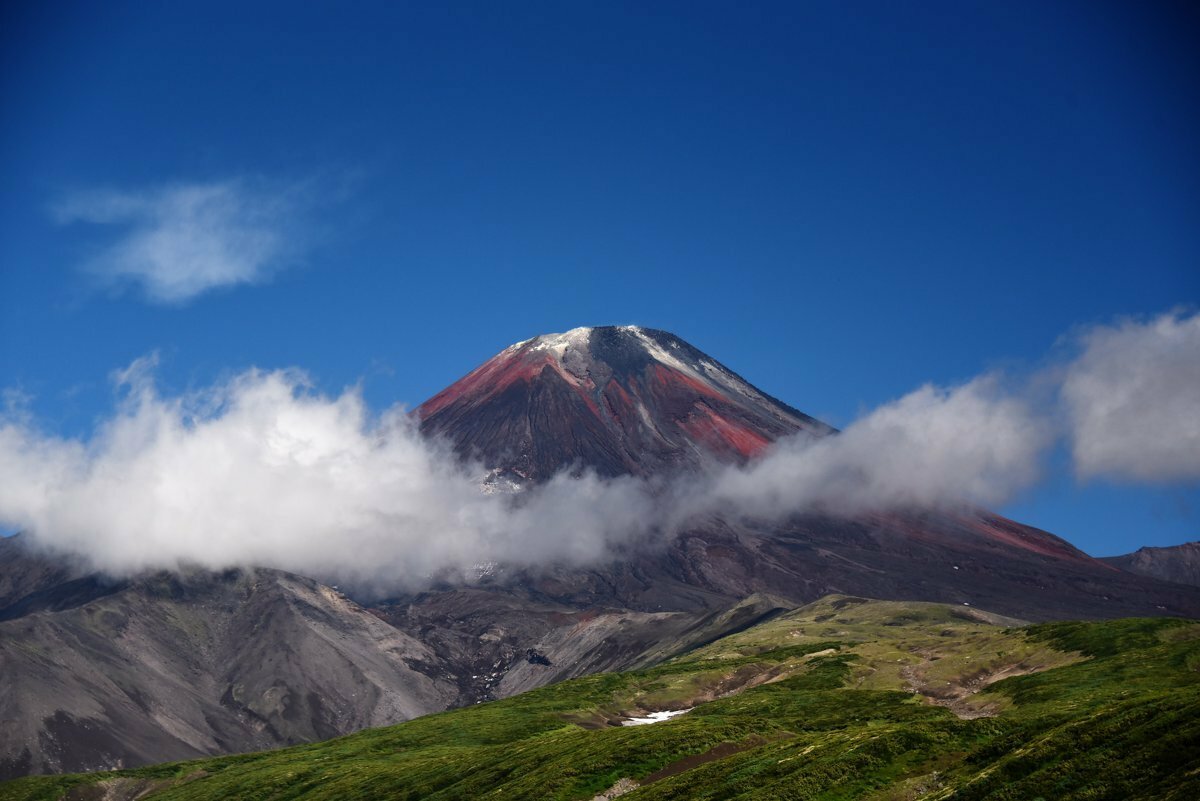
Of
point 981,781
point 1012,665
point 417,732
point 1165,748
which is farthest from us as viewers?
point 417,732

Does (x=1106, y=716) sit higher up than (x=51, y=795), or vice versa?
(x=1106, y=716)

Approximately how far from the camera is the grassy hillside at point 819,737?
49531mm

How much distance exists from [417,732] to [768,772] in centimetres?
8722

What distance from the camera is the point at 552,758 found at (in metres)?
84.4

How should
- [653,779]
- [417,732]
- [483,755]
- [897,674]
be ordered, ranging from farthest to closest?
1. [417,732]
2. [897,674]
3. [483,755]
4. [653,779]

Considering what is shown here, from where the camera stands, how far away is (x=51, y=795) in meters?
142

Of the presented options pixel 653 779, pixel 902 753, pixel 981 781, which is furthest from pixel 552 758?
pixel 981 781

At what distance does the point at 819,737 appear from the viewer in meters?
69.8

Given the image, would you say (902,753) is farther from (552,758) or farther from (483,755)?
(483,755)

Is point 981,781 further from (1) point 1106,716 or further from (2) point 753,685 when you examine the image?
(2) point 753,685

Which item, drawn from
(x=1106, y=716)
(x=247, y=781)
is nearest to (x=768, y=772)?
(x=1106, y=716)

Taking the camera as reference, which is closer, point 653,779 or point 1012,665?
point 653,779

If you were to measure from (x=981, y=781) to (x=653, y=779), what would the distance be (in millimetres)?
28497

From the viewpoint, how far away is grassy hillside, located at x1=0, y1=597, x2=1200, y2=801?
49531mm
